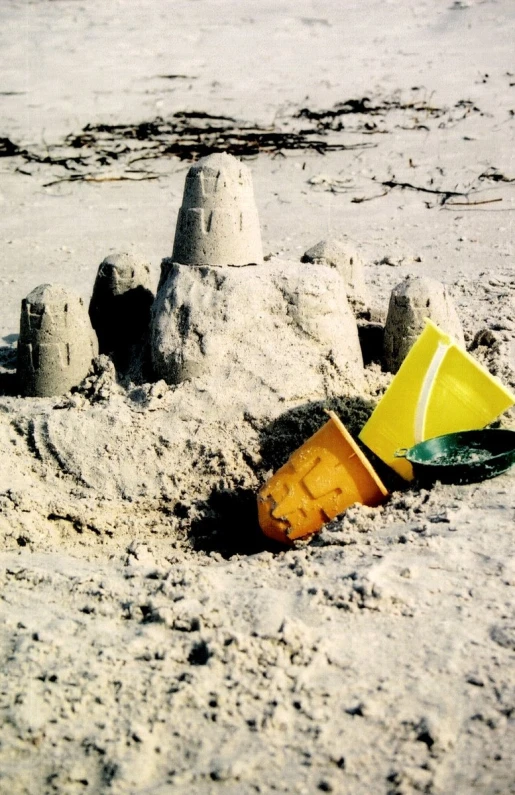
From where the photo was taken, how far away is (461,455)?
2.69m

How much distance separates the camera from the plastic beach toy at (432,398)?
8.81ft

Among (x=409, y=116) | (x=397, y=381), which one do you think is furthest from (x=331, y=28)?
(x=397, y=381)

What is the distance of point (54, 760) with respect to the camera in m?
1.54

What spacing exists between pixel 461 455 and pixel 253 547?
0.77 meters

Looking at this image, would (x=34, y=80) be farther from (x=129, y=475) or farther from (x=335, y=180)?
(x=129, y=475)

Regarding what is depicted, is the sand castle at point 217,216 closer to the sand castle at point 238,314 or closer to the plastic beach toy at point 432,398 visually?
the sand castle at point 238,314

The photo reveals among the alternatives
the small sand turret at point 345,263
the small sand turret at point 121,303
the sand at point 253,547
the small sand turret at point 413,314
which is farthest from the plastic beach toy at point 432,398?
the small sand turret at point 121,303

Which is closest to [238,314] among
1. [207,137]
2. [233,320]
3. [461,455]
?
[233,320]

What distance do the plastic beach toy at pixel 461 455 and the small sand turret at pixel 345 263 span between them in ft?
3.70

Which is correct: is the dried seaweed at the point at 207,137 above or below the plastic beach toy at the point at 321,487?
above

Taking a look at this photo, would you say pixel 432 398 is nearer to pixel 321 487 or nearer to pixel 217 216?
pixel 321 487

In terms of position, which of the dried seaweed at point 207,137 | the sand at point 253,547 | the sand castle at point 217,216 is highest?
the dried seaweed at point 207,137

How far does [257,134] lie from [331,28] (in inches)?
81.8

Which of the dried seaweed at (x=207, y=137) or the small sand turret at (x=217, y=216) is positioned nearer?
the small sand turret at (x=217, y=216)
